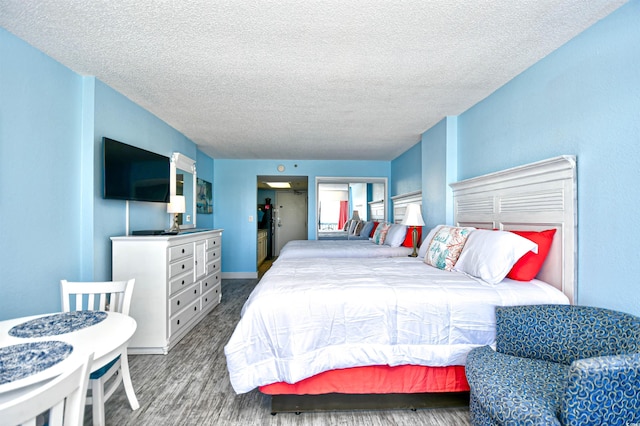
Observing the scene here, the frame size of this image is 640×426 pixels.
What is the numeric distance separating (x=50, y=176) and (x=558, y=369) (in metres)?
3.50

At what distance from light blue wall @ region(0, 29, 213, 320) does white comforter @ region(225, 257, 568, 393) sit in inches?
62.1

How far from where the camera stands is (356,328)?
185 cm

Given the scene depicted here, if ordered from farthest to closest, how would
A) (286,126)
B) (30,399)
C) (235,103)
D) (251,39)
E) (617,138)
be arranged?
(286,126), (235,103), (251,39), (617,138), (30,399)

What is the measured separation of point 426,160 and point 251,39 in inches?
113

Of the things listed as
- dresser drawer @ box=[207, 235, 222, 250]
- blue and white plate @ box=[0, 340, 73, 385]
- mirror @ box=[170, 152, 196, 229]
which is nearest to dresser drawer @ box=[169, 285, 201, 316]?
dresser drawer @ box=[207, 235, 222, 250]

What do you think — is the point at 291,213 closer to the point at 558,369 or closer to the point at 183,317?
the point at 183,317

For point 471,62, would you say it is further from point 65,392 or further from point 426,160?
point 65,392

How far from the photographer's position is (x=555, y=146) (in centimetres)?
215

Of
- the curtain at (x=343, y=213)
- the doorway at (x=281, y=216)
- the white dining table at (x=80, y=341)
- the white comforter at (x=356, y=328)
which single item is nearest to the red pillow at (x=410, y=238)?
the white comforter at (x=356, y=328)

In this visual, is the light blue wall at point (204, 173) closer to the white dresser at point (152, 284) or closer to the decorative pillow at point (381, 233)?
the white dresser at point (152, 284)

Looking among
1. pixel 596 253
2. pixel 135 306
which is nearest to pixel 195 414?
pixel 135 306

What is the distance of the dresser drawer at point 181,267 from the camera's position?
2.97 meters

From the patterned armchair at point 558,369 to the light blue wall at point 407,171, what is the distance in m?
3.21

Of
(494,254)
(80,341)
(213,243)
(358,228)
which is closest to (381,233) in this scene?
(358,228)
